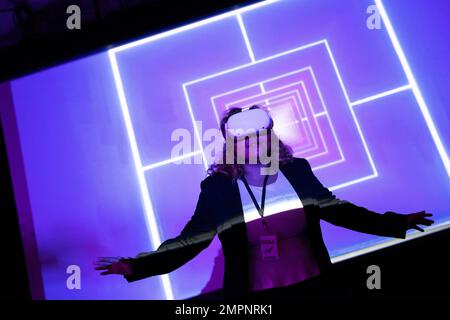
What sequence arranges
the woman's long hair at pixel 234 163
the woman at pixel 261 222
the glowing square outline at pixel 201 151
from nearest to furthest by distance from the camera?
the woman at pixel 261 222, the woman's long hair at pixel 234 163, the glowing square outline at pixel 201 151

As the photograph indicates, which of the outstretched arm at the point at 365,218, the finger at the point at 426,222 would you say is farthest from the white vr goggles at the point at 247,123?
the finger at the point at 426,222

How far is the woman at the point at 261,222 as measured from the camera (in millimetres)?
1334

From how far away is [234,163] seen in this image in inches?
59.4

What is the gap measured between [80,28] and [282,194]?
1533mm

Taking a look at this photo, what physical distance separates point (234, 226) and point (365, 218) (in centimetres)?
56

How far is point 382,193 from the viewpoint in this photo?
1599mm

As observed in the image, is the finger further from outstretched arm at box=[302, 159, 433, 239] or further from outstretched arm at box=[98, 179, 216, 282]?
outstretched arm at box=[98, 179, 216, 282]

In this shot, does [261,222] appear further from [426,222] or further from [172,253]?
[426,222]

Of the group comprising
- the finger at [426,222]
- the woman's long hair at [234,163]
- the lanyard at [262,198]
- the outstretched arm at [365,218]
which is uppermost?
the woman's long hair at [234,163]

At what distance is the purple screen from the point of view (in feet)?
5.29

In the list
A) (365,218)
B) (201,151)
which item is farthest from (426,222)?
(201,151)

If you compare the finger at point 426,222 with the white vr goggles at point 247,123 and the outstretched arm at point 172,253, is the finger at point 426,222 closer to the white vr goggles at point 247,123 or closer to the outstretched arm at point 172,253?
the white vr goggles at point 247,123
